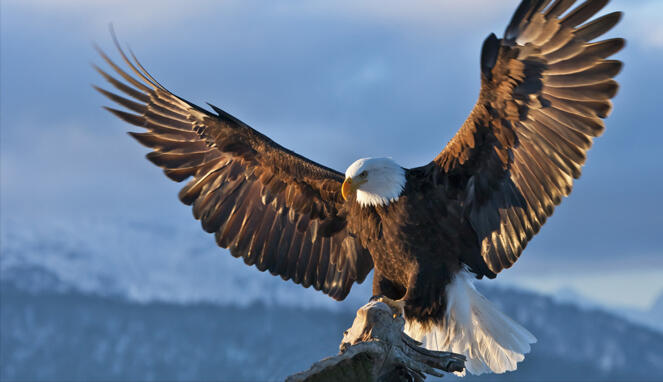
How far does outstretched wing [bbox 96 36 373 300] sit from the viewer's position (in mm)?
6723

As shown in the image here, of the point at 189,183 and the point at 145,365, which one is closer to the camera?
the point at 189,183

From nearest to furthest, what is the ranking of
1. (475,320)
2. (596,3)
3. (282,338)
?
(596,3)
(475,320)
(282,338)

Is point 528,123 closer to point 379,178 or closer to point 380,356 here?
point 379,178

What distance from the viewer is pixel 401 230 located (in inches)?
233

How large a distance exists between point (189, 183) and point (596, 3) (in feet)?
11.4

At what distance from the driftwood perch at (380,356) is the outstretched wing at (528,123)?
919mm

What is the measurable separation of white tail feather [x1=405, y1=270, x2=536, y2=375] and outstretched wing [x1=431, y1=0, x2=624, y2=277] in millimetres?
369

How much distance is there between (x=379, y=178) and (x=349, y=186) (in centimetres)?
22

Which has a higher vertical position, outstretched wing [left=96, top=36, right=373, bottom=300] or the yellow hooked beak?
outstretched wing [left=96, top=36, right=373, bottom=300]

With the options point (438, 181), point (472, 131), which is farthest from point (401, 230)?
point (472, 131)

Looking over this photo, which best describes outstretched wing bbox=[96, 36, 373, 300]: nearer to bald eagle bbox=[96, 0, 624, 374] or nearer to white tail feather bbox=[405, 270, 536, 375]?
bald eagle bbox=[96, 0, 624, 374]

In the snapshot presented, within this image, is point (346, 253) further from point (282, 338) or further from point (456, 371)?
point (282, 338)

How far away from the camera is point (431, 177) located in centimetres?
599

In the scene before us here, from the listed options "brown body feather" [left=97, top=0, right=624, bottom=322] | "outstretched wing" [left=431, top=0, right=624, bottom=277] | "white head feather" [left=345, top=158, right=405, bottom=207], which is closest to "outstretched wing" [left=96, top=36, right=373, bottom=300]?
"brown body feather" [left=97, top=0, right=624, bottom=322]
